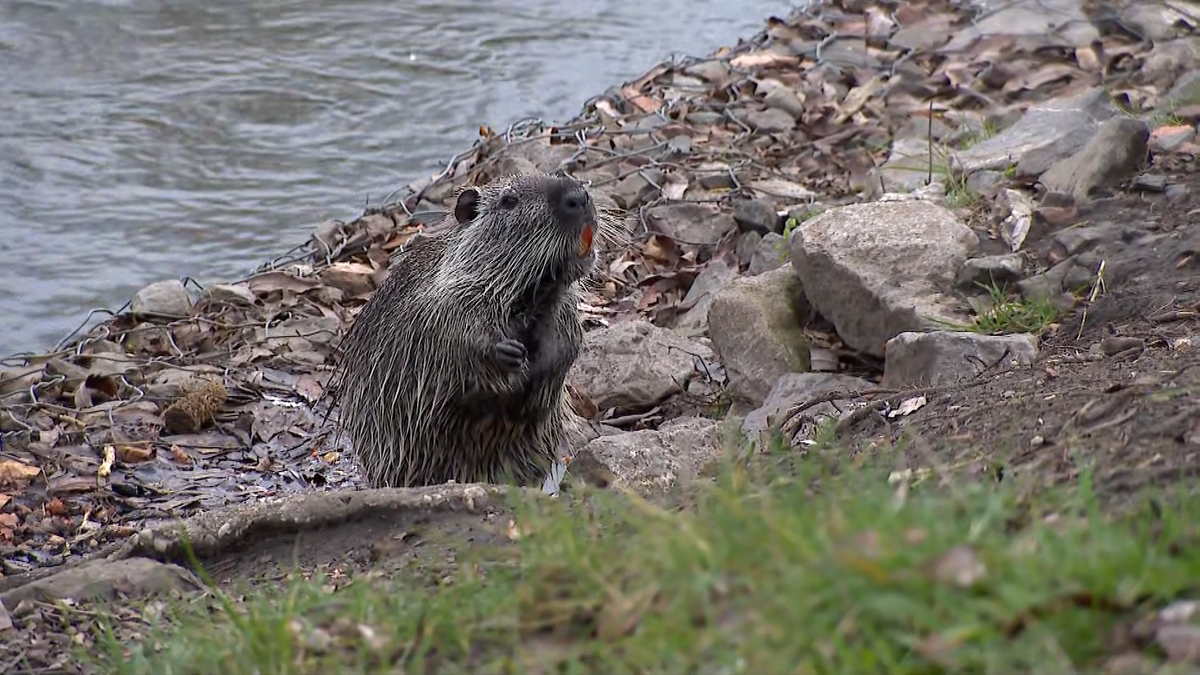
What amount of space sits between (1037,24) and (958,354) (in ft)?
19.2

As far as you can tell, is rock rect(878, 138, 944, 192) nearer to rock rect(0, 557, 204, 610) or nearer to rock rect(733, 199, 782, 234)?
rock rect(733, 199, 782, 234)

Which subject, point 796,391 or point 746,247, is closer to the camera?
point 796,391

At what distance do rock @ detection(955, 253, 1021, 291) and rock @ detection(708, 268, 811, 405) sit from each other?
2.27ft

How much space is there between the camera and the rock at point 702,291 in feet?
21.9

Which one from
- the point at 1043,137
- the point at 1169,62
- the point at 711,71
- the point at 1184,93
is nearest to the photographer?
the point at 1043,137

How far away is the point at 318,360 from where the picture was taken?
6855 mm

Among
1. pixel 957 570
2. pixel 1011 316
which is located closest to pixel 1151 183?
pixel 1011 316

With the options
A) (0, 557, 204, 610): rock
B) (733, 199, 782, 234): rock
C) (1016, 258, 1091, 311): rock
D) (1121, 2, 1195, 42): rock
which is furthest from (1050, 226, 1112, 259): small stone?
(1121, 2, 1195, 42): rock

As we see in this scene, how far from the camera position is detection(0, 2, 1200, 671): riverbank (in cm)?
275

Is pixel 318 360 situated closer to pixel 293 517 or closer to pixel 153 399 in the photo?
pixel 153 399

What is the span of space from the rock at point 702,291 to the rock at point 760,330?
712 millimetres

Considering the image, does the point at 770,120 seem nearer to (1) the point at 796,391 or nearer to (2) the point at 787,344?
(2) the point at 787,344

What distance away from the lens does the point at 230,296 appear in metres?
7.26

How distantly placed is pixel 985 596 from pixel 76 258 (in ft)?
22.5
